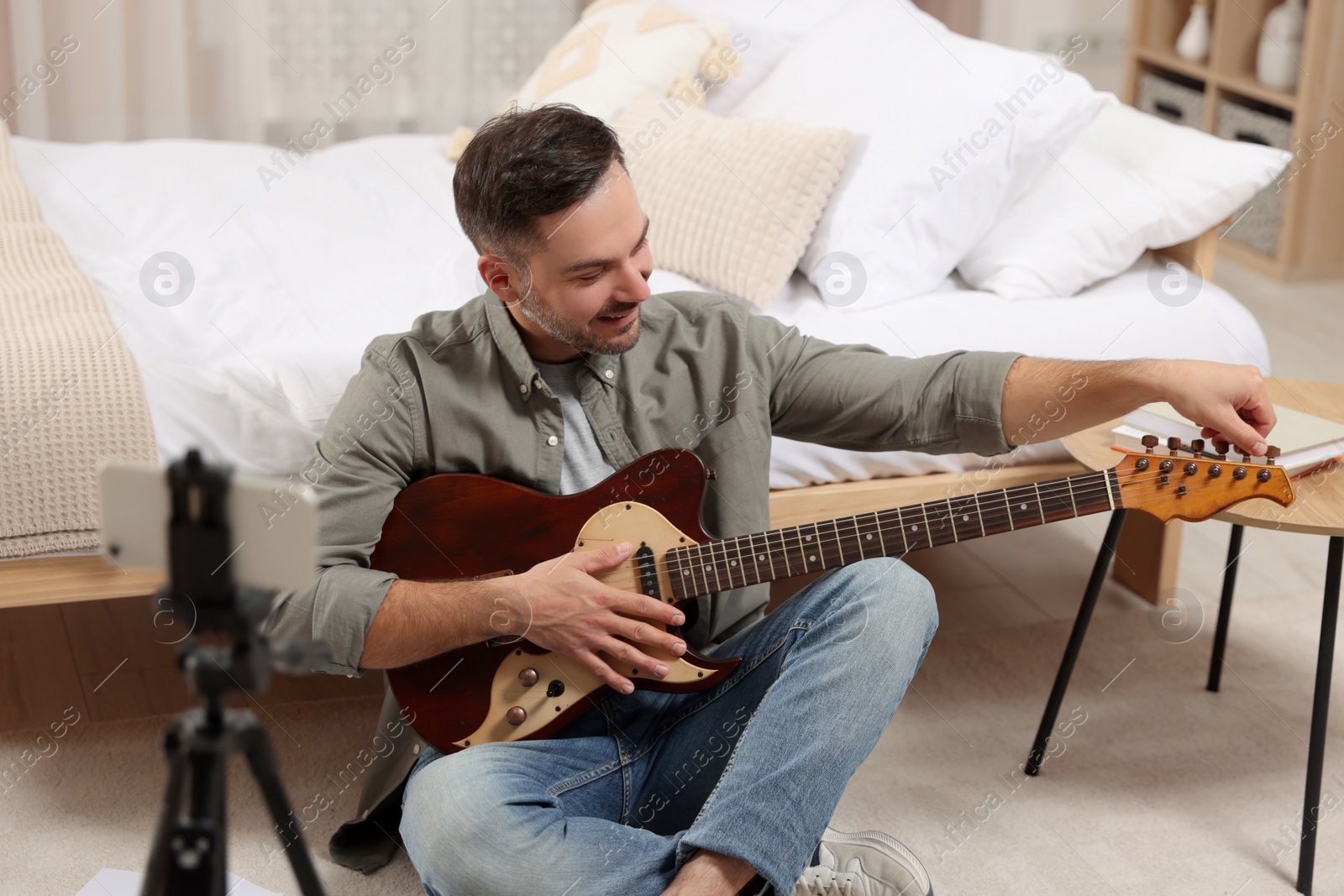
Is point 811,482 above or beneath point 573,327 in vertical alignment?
beneath

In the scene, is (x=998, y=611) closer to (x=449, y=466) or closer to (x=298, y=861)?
(x=449, y=466)

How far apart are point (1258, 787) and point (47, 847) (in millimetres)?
1458

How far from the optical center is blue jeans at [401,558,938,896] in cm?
118

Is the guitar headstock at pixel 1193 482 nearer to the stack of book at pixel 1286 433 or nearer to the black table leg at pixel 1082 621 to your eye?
the stack of book at pixel 1286 433

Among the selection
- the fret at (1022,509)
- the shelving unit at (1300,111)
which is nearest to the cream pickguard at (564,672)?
the fret at (1022,509)

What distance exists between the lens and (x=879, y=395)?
1.42m

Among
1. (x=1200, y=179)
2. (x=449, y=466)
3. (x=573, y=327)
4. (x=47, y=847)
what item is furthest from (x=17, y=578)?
(x=1200, y=179)

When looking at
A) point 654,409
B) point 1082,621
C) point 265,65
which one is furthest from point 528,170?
point 265,65

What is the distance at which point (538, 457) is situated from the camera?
1.37 meters

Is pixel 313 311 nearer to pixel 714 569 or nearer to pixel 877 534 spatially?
pixel 714 569

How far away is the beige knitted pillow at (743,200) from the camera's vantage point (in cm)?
192

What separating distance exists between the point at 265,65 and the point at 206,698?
3190mm

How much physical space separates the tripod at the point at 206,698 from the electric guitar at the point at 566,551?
63 cm

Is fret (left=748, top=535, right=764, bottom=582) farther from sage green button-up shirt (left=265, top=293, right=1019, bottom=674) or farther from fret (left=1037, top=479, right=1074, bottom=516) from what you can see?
fret (left=1037, top=479, right=1074, bottom=516)
